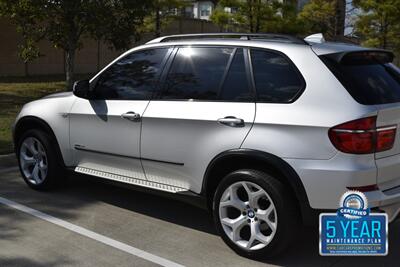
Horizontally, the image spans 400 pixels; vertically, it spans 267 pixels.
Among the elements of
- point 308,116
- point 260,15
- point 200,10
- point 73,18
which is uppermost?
point 200,10

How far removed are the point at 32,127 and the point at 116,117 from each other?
151 centimetres

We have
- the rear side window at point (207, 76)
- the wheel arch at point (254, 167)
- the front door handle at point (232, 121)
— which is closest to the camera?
the wheel arch at point (254, 167)

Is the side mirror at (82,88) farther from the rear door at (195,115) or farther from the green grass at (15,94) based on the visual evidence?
the green grass at (15,94)

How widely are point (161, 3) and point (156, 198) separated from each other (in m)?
17.6

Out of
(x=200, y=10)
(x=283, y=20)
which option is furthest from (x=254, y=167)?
(x=200, y=10)

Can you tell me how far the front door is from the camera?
490cm

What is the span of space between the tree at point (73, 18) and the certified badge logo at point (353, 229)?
1129cm

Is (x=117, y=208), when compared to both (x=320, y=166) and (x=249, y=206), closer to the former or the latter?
(x=249, y=206)

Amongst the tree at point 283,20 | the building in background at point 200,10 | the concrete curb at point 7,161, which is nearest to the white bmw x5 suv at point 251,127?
the concrete curb at point 7,161

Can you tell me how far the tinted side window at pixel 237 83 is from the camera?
4250 millimetres

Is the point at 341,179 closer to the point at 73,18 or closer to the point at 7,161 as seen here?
the point at 7,161

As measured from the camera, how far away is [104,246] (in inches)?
175

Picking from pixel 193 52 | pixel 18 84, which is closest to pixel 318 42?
pixel 193 52

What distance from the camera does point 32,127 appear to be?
236 inches
